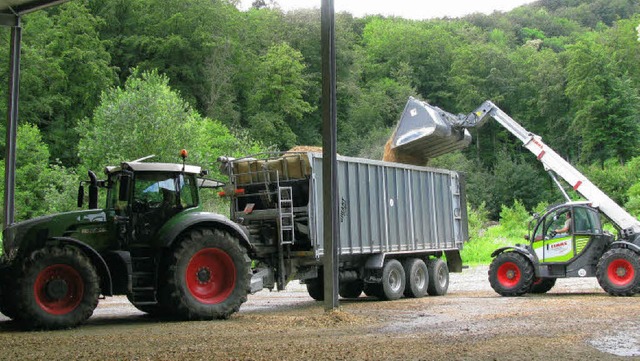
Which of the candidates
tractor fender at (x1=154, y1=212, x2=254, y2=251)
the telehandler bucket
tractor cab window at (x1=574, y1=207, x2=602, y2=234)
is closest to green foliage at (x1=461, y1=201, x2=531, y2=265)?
the telehandler bucket

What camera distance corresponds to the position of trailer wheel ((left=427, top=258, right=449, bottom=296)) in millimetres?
15609

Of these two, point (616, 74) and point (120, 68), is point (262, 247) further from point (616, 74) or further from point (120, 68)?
point (616, 74)

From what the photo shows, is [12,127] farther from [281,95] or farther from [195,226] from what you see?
[281,95]

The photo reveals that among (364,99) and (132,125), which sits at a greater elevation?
(364,99)

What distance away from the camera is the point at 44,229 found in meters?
9.72

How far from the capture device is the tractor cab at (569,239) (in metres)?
14.6

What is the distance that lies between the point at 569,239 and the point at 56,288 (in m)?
10.0

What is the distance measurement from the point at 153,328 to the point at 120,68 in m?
40.2

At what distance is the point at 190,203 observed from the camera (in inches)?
429

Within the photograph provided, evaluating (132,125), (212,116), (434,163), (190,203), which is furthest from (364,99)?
(190,203)

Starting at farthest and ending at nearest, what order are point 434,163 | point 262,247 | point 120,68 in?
point 434,163, point 120,68, point 262,247

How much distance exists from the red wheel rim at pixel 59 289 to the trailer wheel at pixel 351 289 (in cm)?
649

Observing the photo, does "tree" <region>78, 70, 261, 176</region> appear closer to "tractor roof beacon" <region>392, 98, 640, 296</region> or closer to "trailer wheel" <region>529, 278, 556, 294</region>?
"tractor roof beacon" <region>392, 98, 640, 296</region>

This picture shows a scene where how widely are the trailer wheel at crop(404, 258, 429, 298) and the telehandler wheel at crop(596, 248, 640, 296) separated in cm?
339
